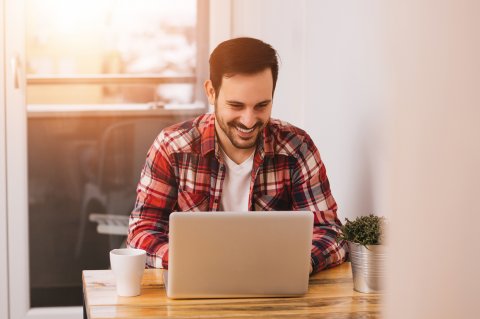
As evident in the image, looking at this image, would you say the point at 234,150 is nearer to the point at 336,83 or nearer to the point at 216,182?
the point at 216,182

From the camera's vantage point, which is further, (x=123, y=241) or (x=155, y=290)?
(x=123, y=241)

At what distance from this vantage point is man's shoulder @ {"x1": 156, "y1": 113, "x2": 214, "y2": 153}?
2045 mm

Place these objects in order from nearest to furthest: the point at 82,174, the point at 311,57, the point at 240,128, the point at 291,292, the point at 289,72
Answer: the point at 291,292, the point at 240,128, the point at 311,57, the point at 289,72, the point at 82,174

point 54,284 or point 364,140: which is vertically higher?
point 364,140

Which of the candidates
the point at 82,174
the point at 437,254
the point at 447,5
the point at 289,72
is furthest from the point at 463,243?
the point at 82,174

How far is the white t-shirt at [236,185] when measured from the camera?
208 centimetres

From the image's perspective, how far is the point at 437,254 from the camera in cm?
37

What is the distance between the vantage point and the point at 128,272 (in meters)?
1.43

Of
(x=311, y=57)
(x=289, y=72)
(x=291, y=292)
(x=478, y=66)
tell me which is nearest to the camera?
(x=478, y=66)

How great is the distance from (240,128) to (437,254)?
168 cm

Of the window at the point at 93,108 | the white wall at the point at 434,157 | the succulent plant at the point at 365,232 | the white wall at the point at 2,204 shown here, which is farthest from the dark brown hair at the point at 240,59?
the white wall at the point at 434,157

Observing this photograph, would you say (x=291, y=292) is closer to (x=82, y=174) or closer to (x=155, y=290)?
(x=155, y=290)

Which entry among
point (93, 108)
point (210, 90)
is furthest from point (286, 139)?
point (93, 108)

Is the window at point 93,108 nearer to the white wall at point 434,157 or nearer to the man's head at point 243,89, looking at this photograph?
the man's head at point 243,89
